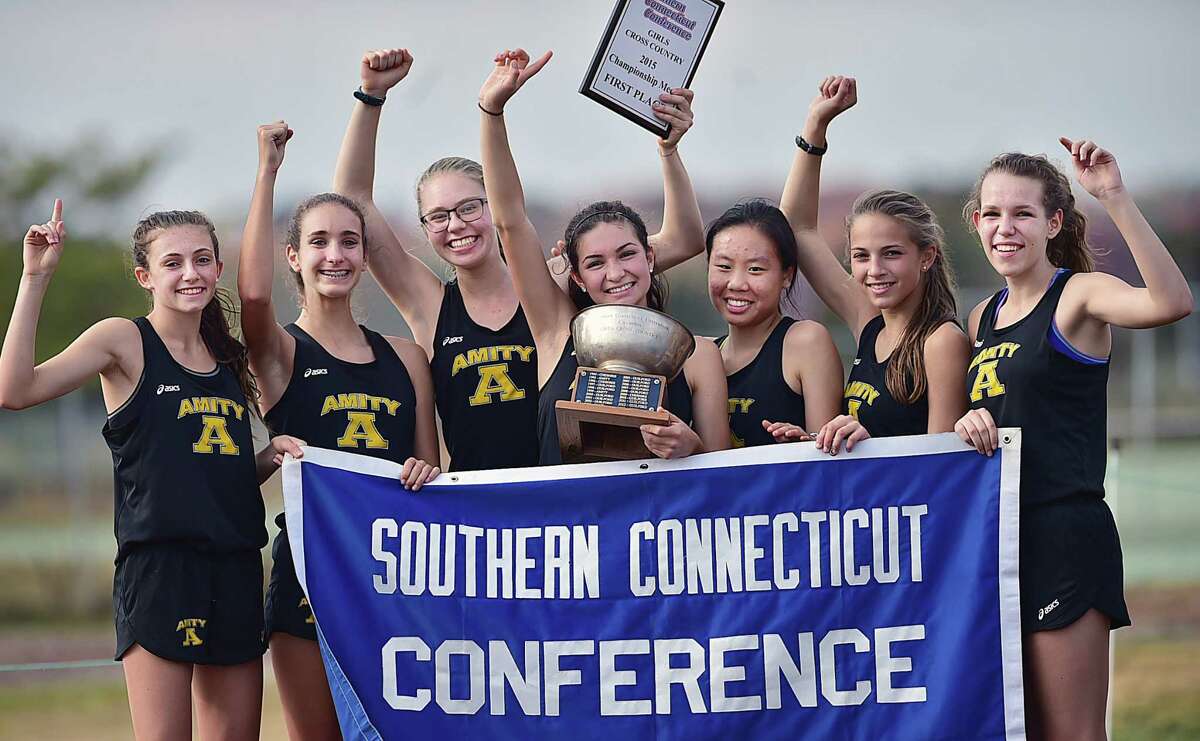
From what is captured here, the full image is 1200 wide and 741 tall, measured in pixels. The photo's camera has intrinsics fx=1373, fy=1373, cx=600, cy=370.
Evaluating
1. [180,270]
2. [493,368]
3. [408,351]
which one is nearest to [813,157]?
[493,368]

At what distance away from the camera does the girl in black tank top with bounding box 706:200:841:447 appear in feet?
12.5

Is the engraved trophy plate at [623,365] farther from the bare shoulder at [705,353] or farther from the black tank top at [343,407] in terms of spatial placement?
the black tank top at [343,407]

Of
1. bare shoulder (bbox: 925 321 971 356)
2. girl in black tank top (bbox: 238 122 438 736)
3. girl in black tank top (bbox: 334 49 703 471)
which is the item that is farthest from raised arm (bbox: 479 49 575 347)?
bare shoulder (bbox: 925 321 971 356)

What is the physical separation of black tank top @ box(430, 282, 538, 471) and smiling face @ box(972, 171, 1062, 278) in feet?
4.36

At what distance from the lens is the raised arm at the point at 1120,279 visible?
129 inches

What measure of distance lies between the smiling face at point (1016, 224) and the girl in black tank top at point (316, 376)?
160cm

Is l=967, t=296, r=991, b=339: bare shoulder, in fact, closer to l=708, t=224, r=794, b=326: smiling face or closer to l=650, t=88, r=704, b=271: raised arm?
l=708, t=224, r=794, b=326: smiling face

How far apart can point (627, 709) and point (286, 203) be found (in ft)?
54.3

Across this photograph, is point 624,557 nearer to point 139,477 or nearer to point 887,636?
point 887,636

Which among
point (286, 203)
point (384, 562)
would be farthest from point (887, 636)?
point (286, 203)

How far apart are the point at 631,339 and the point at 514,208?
58cm

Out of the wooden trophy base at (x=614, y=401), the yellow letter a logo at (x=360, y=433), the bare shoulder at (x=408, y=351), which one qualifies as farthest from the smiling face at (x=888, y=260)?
the yellow letter a logo at (x=360, y=433)

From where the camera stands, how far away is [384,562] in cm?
369

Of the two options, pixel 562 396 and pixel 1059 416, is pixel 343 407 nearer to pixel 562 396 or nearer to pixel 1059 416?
pixel 562 396
